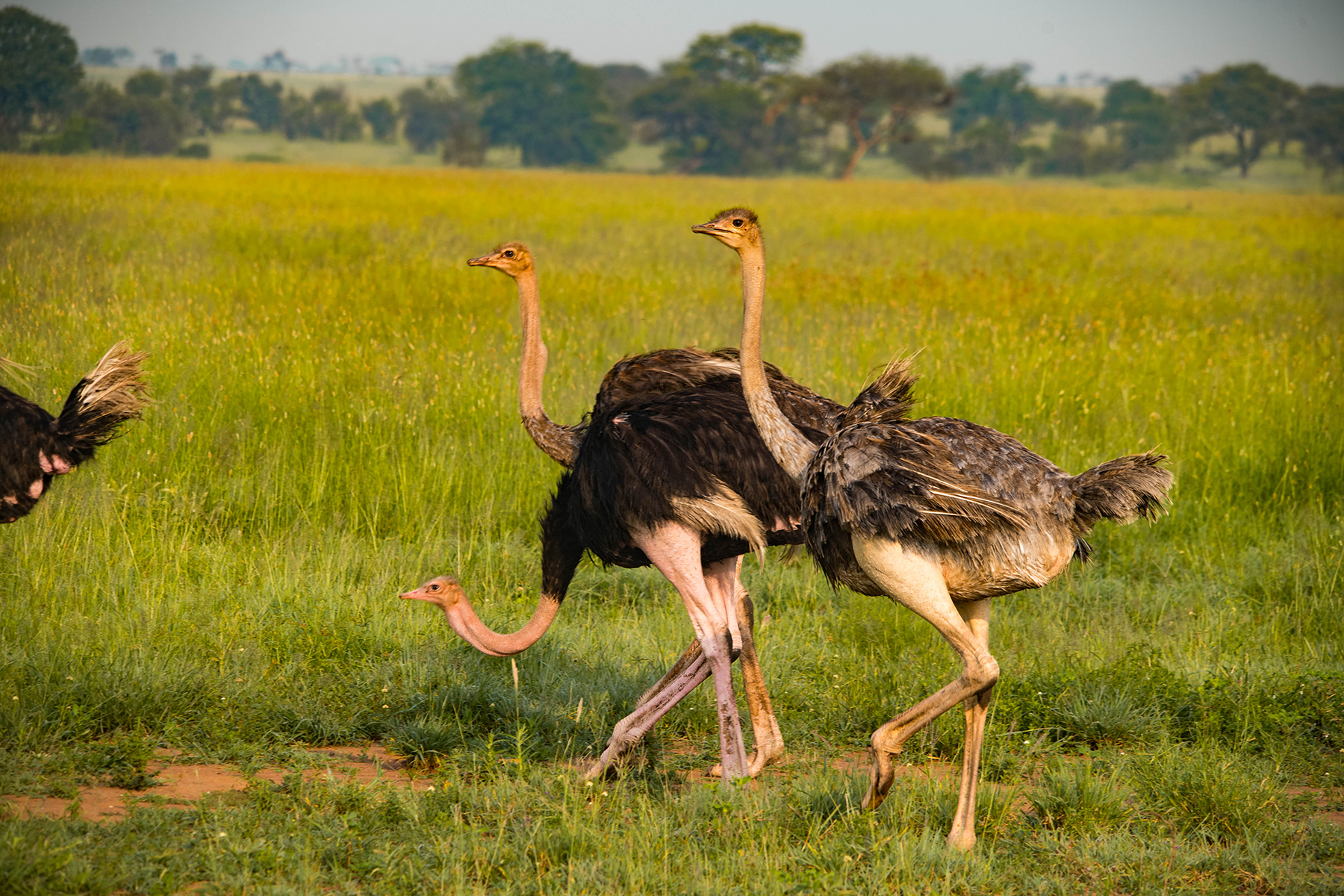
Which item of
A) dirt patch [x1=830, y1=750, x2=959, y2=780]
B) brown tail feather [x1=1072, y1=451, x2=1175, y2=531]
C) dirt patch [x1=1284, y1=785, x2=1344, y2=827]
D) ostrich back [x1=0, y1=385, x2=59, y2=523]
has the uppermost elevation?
brown tail feather [x1=1072, y1=451, x2=1175, y2=531]

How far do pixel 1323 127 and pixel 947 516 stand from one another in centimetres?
7780

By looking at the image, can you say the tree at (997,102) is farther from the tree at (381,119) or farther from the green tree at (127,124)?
the green tree at (127,124)

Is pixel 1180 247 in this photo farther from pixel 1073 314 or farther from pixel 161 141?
pixel 161 141

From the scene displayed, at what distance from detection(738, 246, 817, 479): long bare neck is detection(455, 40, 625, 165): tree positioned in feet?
252

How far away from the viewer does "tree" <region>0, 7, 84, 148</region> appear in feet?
51.6

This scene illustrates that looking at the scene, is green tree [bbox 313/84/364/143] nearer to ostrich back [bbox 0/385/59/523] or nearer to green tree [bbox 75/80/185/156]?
green tree [bbox 75/80/185/156]

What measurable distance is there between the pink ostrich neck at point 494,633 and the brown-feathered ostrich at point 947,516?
1185mm

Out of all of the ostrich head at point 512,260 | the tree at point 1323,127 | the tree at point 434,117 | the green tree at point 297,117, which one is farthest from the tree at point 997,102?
the ostrich head at point 512,260

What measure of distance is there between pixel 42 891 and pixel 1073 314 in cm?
1087

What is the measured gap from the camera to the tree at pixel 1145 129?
79438mm

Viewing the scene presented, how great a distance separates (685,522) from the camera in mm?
4184

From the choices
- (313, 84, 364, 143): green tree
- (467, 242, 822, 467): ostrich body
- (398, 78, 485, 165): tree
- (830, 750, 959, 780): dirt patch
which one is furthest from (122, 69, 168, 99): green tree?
(830, 750, 959, 780): dirt patch

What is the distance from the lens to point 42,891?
3240 mm

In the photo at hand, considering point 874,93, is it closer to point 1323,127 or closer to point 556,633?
point 1323,127
